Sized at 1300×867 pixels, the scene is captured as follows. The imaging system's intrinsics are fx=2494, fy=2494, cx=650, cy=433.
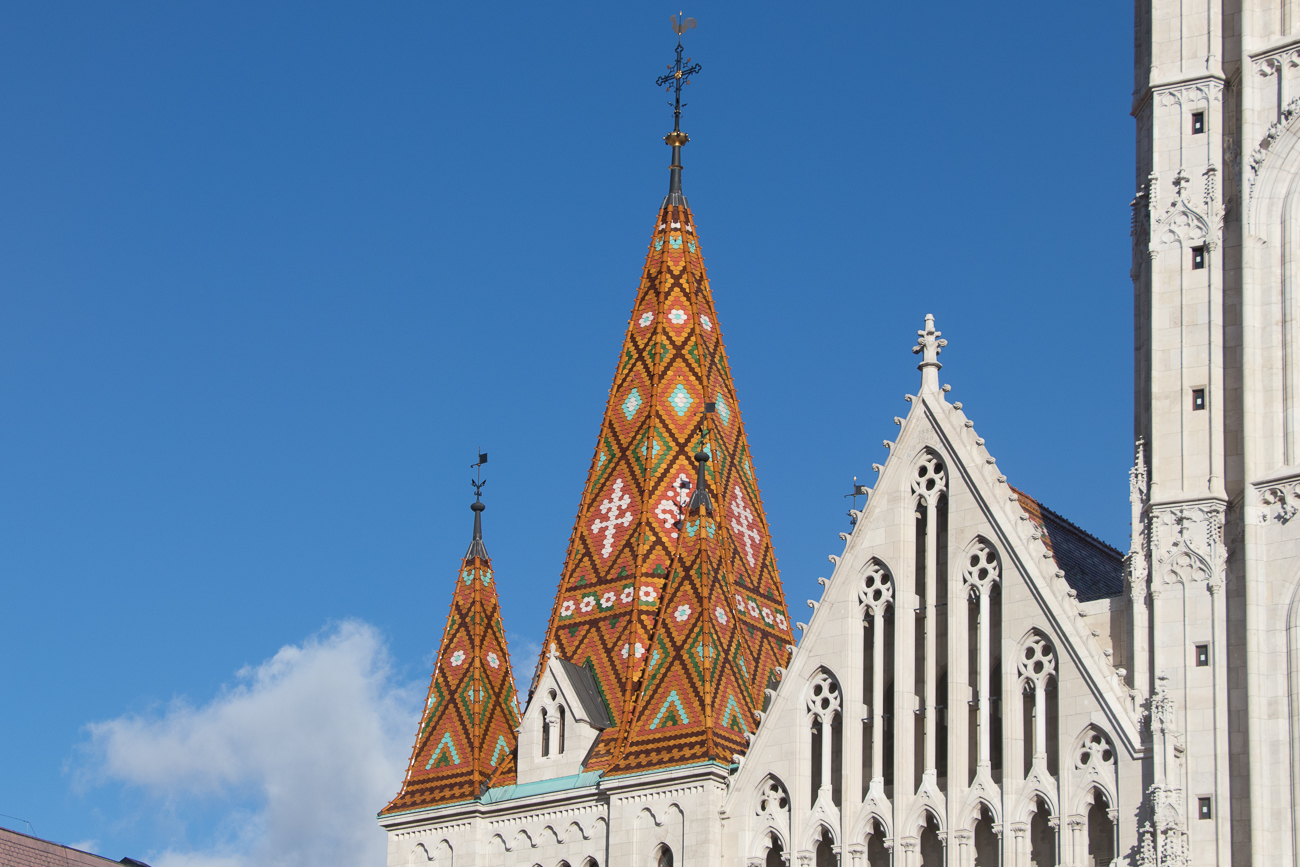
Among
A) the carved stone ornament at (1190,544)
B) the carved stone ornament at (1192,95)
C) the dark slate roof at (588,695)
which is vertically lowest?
the dark slate roof at (588,695)

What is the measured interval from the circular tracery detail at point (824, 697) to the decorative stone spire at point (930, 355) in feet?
12.0

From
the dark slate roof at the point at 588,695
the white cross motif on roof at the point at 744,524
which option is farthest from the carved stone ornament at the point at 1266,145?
the dark slate roof at the point at 588,695

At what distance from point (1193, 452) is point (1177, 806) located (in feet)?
13.4

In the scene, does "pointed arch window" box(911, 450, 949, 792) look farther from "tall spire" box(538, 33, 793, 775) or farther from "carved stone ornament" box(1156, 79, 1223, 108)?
"carved stone ornament" box(1156, 79, 1223, 108)

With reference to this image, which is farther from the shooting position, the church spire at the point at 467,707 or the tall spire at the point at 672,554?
the church spire at the point at 467,707

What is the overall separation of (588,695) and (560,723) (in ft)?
1.67

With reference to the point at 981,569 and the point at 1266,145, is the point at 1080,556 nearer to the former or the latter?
the point at 981,569

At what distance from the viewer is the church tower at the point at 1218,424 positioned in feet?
86.1

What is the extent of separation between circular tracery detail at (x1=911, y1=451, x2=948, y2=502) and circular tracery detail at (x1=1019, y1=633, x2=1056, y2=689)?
233 cm

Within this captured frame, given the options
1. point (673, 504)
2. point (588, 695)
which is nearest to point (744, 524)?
point (673, 504)

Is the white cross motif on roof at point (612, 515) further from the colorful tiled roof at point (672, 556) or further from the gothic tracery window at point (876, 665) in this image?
the gothic tracery window at point (876, 665)

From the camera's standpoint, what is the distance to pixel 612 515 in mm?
33156

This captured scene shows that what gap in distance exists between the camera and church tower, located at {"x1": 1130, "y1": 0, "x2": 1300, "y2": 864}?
26.2 meters

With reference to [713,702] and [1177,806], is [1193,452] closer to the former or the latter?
[1177,806]
